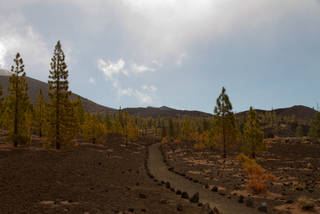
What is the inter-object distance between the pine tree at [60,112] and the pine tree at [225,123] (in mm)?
23109

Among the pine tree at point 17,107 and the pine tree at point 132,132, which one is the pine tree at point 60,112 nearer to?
the pine tree at point 17,107

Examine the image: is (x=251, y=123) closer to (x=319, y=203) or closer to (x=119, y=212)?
(x=319, y=203)

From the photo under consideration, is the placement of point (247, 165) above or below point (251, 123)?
below

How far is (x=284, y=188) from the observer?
13.2 metres

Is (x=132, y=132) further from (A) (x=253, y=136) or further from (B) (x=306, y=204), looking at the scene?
(B) (x=306, y=204)

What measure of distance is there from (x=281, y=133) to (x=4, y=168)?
158 metres

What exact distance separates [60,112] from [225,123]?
2616cm

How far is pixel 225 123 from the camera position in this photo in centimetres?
3006

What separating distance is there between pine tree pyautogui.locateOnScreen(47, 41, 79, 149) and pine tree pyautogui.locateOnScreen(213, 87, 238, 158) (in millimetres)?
23109

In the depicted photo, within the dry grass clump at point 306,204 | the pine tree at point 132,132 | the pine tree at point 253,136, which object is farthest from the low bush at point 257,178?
the pine tree at point 132,132

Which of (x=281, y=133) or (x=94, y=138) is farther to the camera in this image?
(x=281, y=133)

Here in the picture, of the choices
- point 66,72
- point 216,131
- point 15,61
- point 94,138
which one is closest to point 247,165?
point 216,131

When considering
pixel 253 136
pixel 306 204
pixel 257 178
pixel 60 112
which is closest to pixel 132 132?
pixel 60 112

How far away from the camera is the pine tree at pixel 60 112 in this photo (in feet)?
83.5
